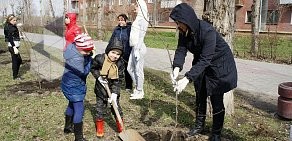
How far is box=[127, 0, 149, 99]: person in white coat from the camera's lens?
221 inches

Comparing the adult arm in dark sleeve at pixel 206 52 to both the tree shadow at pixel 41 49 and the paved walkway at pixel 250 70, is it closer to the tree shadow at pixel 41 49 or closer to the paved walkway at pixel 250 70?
the paved walkway at pixel 250 70

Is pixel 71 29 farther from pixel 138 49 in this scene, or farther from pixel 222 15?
pixel 222 15

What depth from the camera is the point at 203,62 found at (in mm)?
3365

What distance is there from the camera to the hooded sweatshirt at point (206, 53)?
10.6 feet

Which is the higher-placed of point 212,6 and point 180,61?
point 212,6

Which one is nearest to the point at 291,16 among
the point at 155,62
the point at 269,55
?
the point at 269,55

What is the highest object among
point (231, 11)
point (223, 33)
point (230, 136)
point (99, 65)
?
point (231, 11)

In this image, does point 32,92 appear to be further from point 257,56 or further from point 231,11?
point 257,56

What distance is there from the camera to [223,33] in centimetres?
461

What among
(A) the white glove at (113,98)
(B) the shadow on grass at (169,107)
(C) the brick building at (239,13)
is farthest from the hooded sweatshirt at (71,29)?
(C) the brick building at (239,13)

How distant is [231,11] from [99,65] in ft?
6.64

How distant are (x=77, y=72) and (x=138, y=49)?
219 cm

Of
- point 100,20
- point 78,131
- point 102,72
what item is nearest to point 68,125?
point 78,131

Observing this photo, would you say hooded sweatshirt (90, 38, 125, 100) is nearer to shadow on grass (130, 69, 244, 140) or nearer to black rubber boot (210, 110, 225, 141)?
shadow on grass (130, 69, 244, 140)
